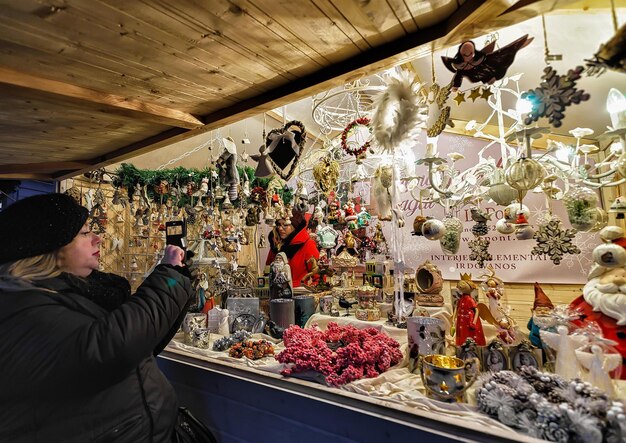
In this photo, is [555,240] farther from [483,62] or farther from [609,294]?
[483,62]

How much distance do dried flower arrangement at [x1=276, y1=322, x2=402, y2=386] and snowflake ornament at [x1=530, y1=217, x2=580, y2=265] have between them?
1.05 metres

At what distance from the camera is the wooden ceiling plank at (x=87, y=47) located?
109 centimetres

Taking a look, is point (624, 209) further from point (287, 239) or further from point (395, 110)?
point (287, 239)

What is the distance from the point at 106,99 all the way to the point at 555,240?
8.22ft

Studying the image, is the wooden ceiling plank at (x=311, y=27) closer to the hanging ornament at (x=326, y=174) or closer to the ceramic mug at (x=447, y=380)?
the hanging ornament at (x=326, y=174)

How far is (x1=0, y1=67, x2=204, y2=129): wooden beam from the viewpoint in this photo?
1.35 meters

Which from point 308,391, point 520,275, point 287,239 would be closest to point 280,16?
point 308,391

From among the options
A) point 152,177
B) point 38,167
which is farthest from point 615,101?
point 38,167

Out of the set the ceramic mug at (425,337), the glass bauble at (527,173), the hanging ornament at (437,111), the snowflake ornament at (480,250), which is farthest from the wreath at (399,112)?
the snowflake ornament at (480,250)

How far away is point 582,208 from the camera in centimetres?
147

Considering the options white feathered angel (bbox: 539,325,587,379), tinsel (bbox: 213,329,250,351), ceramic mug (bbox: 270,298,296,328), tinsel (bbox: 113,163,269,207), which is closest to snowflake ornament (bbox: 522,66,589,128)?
white feathered angel (bbox: 539,325,587,379)

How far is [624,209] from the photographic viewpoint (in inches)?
60.5

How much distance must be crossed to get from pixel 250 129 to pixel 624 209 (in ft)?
14.7

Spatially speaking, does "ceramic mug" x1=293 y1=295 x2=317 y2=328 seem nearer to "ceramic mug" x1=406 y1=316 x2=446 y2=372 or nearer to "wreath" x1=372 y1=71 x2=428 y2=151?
"ceramic mug" x1=406 y1=316 x2=446 y2=372
